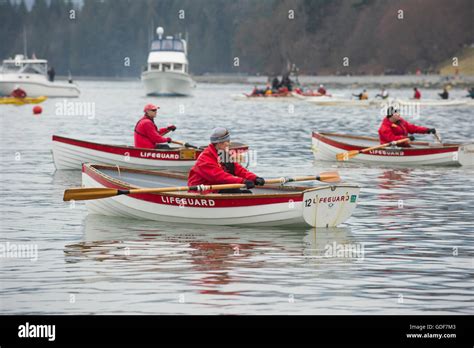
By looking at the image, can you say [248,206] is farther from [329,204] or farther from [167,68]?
[167,68]

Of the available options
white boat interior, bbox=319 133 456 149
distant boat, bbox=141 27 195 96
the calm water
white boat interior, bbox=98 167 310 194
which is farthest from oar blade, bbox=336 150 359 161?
distant boat, bbox=141 27 195 96

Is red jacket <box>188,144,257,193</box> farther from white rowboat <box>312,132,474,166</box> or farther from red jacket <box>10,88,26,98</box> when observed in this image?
red jacket <box>10,88,26,98</box>

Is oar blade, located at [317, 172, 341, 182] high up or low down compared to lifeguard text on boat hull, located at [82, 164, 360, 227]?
up

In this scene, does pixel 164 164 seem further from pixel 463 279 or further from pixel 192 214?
pixel 463 279

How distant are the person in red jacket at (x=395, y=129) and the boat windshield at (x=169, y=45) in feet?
243

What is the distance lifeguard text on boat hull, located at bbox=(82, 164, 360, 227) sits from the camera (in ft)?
71.6

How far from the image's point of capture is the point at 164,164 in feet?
108

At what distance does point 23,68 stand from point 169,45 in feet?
64.5

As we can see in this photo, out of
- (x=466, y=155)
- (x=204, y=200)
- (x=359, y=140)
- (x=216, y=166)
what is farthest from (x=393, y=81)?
(x=216, y=166)

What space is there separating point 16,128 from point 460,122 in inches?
1021

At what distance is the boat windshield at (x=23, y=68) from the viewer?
308 ft

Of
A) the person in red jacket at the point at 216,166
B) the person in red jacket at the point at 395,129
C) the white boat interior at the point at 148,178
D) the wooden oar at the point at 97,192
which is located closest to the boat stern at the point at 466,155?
the person in red jacket at the point at 395,129

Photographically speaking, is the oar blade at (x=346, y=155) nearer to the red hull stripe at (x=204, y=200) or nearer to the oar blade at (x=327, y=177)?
the oar blade at (x=327, y=177)
